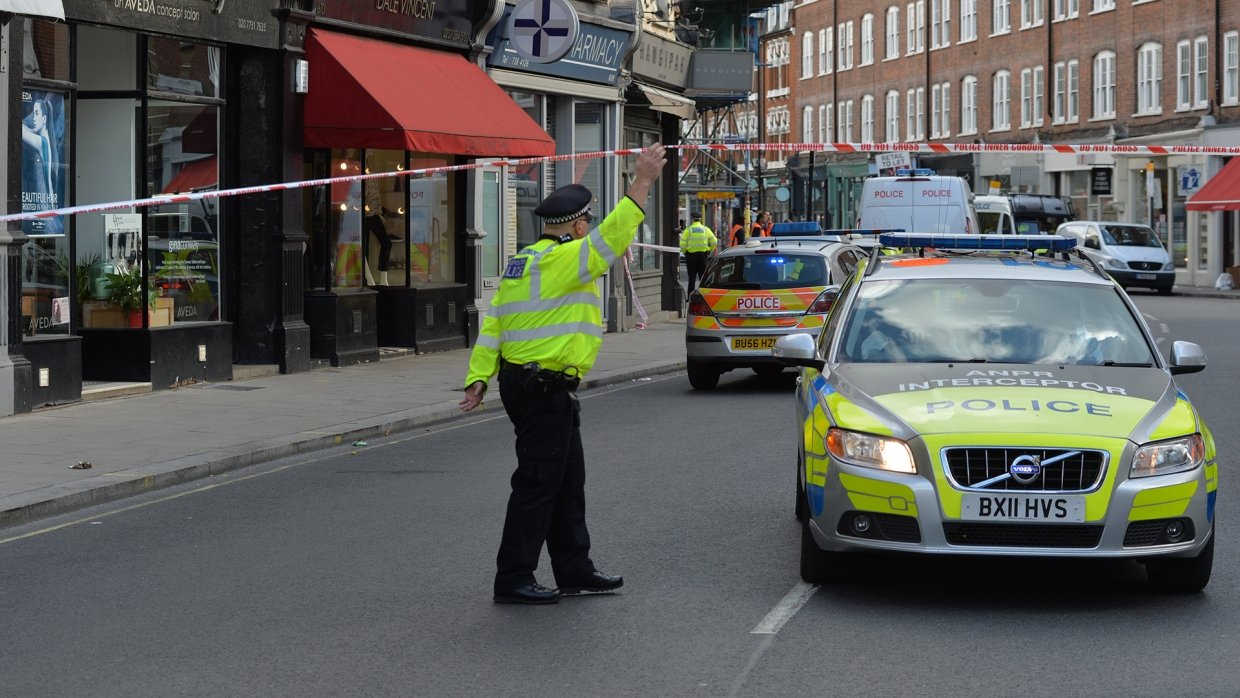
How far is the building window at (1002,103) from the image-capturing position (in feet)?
201

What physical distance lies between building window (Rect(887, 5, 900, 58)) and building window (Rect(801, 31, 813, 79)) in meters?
9.49

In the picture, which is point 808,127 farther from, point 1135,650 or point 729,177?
point 1135,650

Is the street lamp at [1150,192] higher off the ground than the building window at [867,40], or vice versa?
the building window at [867,40]

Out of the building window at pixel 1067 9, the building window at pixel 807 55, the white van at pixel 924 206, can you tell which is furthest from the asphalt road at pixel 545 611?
the building window at pixel 807 55

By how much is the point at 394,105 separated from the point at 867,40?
5699cm

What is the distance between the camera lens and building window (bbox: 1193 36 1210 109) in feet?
160

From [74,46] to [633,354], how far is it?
947cm

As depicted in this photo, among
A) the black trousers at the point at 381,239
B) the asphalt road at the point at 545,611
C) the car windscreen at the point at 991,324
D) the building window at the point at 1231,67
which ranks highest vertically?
the building window at the point at 1231,67

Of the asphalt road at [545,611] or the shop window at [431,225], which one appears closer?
the asphalt road at [545,611]

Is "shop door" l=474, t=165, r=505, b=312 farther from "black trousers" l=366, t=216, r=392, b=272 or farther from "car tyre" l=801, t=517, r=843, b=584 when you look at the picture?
"car tyre" l=801, t=517, r=843, b=584

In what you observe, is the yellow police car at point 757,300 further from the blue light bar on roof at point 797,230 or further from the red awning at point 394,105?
the red awning at point 394,105

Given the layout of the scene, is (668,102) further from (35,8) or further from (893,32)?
(893,32)

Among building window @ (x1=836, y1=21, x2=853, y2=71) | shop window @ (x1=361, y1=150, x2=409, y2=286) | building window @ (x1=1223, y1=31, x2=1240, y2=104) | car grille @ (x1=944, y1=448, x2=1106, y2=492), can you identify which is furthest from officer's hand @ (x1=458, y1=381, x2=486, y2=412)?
building window @ (x1=836, y1=21, x2=853, y2=71)

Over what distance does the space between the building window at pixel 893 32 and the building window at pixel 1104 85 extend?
A: 1636cm
